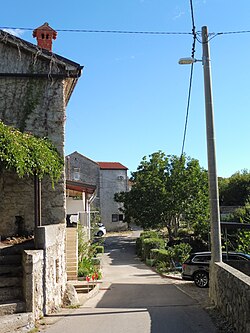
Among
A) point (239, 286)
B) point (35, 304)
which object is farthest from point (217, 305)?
point (35, 304)

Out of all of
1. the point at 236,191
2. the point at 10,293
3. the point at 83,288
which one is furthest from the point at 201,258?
the point at 236,191

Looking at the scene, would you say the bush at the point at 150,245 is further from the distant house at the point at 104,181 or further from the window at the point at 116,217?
the window at the point at 116,217

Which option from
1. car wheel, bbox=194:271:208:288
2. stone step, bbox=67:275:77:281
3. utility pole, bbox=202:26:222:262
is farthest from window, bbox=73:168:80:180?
utility pole, bbox=202:26:222:262

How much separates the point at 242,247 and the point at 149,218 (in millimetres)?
17057

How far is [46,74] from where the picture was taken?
45.9ft

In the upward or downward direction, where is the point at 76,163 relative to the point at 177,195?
upward

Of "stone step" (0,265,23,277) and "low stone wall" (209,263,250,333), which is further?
"stone step" (0,265,23,277)

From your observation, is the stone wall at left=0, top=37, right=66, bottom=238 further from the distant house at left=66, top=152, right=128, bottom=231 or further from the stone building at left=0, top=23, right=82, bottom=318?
the distant house at left=66, top=152, right=128, bottom=231

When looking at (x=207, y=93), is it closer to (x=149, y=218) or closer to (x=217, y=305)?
(x=217, y=305)

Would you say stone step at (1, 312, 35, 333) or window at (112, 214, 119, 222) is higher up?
window at (112, 214, 119, 222)

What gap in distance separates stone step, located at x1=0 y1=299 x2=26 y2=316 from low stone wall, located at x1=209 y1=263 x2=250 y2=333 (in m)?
4.23

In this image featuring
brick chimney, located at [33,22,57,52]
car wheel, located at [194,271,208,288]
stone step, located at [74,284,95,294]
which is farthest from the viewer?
car wheel, located at [194,271,208,288]

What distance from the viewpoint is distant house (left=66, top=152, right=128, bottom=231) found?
54.4m

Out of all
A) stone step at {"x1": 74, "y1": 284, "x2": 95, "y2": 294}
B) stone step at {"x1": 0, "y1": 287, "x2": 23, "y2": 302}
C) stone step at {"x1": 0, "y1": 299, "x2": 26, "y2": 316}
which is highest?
stone step at {"x1": 0, "y1": 287, "x2": 23, "y2": 302}
